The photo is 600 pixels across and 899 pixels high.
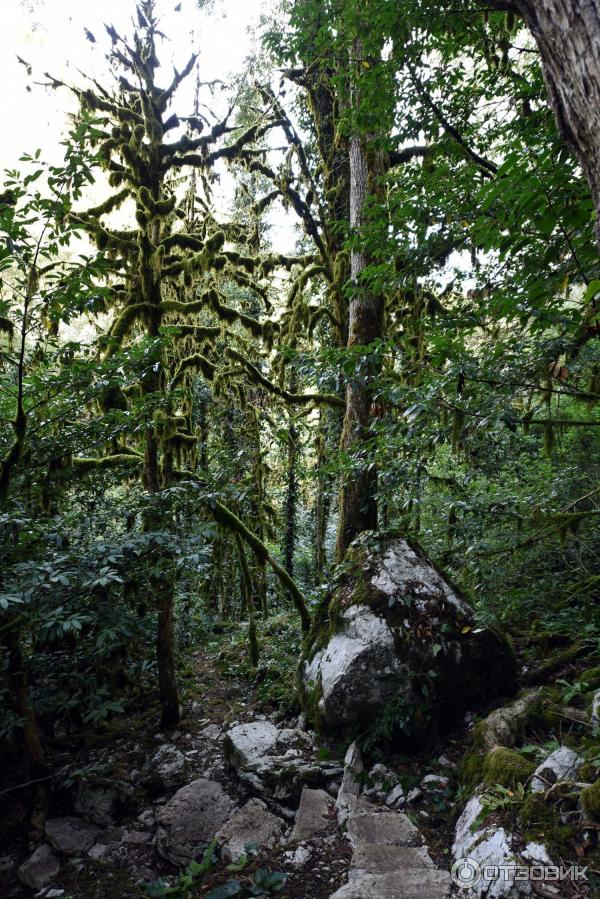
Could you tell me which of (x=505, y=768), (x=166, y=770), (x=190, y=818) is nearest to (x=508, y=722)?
(x=505, y=768)

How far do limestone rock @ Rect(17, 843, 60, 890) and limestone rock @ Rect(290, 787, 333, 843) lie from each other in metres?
1.90

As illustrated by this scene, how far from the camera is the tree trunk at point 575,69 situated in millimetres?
1572

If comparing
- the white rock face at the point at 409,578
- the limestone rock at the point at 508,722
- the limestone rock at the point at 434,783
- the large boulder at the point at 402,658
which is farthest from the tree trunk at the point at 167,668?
the limestone rock at the point at 508,722

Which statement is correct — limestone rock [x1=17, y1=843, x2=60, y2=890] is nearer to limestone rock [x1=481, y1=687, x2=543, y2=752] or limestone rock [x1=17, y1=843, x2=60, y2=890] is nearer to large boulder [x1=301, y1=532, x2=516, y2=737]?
large boulder [x1=301, y1=532, x2=516, y2=737]

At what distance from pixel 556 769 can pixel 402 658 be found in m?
1.59

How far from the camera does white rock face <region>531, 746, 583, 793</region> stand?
116 inches

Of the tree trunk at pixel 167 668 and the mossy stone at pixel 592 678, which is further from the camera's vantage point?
the tree trunk at pixel 167 668

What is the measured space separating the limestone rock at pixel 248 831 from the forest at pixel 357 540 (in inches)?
0.9

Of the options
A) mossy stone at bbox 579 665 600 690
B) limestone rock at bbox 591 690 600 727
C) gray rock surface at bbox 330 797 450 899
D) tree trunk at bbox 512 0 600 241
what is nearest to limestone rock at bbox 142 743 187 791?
gray rock surface at bbox 330 797 450 899

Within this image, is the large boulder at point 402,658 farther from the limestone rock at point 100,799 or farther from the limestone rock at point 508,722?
the limestone rock at point 100,799

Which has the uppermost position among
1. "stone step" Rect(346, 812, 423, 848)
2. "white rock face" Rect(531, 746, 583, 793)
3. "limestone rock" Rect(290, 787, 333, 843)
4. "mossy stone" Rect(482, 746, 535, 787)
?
"white rock face" Rect(531, 746, 583, 793)

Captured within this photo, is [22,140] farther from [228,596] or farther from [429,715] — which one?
[429,715]

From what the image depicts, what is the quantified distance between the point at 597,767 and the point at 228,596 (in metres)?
11.8

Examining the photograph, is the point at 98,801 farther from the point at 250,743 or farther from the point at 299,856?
the point at 299,856
